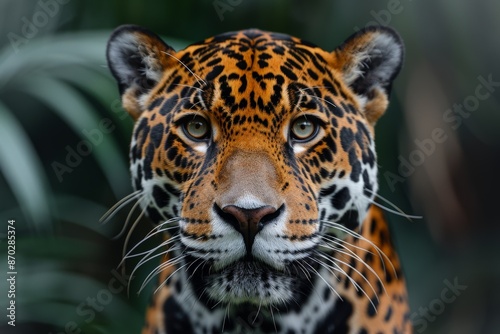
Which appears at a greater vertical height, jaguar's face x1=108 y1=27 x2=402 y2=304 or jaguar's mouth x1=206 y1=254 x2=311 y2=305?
jaguar's face x1=108 y1=27 x2=402 y2=304

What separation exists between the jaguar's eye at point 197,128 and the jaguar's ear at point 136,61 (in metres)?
0.30

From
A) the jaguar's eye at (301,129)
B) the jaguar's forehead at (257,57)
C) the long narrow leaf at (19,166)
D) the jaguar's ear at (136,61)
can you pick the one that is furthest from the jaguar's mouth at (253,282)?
the long narrow leaf at (19,166)

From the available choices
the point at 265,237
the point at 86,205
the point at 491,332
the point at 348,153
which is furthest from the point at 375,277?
the point at 491,332

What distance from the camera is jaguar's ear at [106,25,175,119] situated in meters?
3.03

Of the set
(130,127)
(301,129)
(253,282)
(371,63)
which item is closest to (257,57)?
(301,129)

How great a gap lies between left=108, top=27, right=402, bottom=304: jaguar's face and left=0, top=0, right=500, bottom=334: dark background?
802 millimetres

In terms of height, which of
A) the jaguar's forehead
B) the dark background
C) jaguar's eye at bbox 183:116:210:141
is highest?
the jaguar's forehead

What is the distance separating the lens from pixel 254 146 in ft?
Result: 8.93

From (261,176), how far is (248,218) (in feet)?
0.65

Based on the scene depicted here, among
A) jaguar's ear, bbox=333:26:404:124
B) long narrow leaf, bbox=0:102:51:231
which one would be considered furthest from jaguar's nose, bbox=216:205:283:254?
long narrow leaf, bbox=0:102:51:231

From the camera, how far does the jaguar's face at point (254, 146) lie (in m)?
2.60

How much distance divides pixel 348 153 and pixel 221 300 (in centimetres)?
66

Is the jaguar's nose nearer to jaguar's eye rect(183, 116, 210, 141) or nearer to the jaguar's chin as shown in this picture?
the jaguar's chin

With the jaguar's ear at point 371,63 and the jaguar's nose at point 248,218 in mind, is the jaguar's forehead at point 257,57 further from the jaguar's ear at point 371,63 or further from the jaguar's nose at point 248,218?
the jaguar's nose at point 248,218
